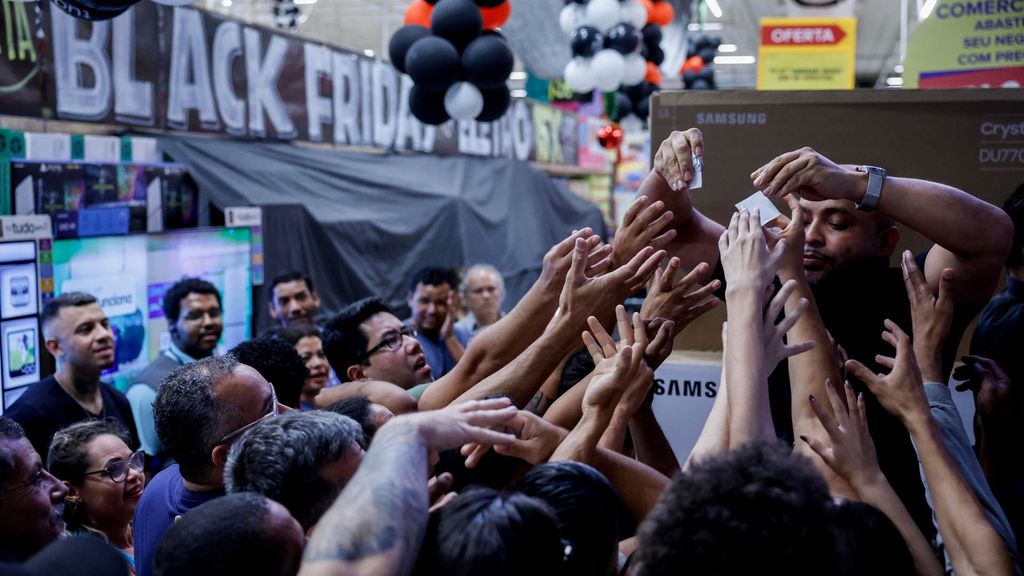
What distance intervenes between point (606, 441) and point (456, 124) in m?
8.68

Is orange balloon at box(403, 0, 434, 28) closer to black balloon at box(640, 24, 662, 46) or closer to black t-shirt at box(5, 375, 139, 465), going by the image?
black t-shirt at box(5, 375, 139, 465)

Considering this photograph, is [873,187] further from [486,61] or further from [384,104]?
[384,104]

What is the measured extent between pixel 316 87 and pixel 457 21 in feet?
7.87

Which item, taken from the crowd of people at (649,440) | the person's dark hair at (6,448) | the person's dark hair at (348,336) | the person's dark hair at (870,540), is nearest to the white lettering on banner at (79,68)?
the person's dark hair at (348,336)

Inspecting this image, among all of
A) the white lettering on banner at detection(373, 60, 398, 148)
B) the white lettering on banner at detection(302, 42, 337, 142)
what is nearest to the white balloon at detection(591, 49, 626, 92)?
the white lettering on banner at detection(373, 60, 398, 148)

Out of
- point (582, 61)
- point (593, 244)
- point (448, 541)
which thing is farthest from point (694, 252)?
point (582, 61)

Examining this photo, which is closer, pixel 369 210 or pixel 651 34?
pixel 369 210

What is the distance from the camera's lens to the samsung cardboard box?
2.90m

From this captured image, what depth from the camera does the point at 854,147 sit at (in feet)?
9.84

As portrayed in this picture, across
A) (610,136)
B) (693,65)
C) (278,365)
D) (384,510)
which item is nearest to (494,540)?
(384,510)

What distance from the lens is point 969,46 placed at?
19.1 ft

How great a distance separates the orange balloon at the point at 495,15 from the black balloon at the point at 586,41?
2191 millimetres

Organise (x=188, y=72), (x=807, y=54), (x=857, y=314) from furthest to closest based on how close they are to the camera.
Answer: (x=807, y=54) → (x=188, y=72) → (x=857, y=314)

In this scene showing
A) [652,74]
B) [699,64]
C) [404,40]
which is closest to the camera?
[404,40]
